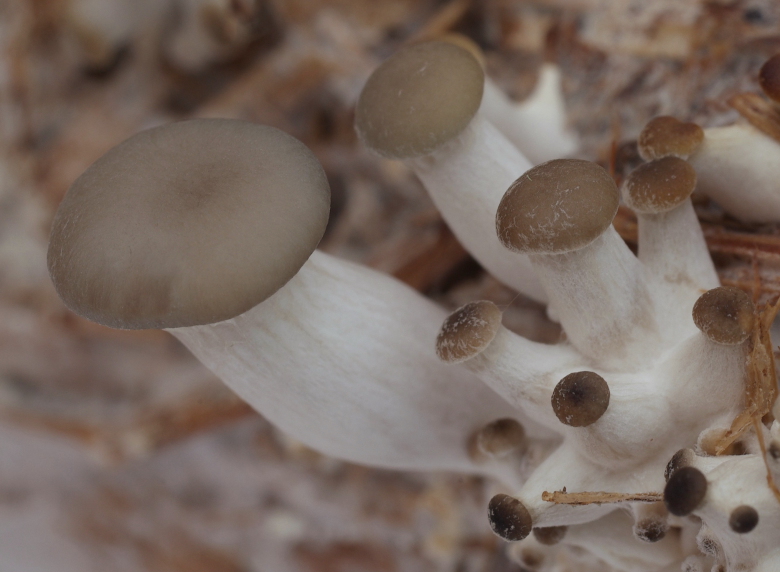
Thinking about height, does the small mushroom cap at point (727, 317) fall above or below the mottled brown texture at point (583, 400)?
above

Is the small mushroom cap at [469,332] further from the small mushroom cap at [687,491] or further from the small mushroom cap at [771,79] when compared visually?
the small mushroom cap at [771,79]

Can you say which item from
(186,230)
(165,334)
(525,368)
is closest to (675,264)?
(525,368)

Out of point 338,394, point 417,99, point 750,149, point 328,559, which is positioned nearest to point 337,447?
point 338,394

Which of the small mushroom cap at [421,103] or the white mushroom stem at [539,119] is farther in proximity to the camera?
the white mushroom stem at [539,119]

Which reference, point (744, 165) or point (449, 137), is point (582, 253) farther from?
point (744, 165)

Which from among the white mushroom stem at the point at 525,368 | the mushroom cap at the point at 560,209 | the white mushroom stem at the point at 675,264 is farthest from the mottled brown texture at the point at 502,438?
the mushroom cap at the point at 560,209

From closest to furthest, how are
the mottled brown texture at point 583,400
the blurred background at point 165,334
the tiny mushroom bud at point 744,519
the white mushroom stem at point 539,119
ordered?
the tiny mushroom bud at point 744,519 → the mottled brown texture at point 583,400 → the white mushroom stem at point 539,119 → the blurred background at point 165,334

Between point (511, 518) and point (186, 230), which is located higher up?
point (186, 230)
